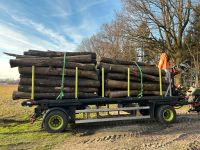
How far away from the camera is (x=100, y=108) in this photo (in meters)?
12.2

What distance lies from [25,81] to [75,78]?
66.4 inches

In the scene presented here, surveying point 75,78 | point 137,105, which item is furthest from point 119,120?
point 75,78

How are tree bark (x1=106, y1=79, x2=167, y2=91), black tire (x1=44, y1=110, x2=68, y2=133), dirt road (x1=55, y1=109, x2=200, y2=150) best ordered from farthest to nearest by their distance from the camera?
tree bark (x1=106, y1=79, x2=167, y2=91), black tire (x1=44, y1=110, x2=68, y2=133), dirt road (x1=55, y1=109, x2=200, y2=150)

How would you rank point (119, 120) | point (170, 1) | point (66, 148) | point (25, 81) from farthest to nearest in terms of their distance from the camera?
point (170, 1) → point (119, 120) → point (25, 81) → point (66, 148)

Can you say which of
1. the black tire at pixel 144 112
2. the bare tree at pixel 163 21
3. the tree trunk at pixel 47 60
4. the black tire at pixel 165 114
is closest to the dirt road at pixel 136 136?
the black tire at pixel 165 114

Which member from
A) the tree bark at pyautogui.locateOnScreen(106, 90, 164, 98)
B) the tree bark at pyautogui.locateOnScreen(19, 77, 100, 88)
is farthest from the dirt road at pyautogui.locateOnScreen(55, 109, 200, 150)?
the tree bark at pyautogui.locateOnScreen(19, 77, 100, 88)

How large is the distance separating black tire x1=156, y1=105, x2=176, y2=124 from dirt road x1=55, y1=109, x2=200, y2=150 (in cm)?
22

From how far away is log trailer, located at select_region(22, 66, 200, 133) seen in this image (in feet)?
37.3

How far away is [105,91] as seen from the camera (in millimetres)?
12391

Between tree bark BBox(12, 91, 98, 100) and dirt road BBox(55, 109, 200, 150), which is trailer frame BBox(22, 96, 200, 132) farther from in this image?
dirt road BBox(55, 109, 200, 150)

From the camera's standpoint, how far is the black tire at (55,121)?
1127 centimetres

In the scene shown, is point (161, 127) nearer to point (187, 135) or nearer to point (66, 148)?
point (187, 135)

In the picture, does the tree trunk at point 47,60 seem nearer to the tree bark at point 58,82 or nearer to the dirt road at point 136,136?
the tree bark at point 58,82

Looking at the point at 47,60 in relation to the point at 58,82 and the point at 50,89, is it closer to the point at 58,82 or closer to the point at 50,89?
the point at 58,82
